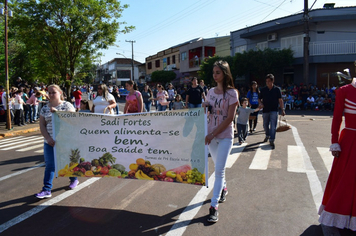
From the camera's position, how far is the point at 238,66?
28.8 m

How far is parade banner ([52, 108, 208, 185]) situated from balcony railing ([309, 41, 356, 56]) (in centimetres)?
2599

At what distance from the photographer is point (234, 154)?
307 inches

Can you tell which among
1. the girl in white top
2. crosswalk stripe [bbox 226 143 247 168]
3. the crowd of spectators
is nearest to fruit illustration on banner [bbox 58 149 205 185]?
crosswalk stripe [bbox 226 143 247 168]

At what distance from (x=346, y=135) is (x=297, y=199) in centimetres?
161

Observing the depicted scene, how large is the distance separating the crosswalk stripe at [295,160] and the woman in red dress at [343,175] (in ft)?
9.33

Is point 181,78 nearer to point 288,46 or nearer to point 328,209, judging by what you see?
point 288,46

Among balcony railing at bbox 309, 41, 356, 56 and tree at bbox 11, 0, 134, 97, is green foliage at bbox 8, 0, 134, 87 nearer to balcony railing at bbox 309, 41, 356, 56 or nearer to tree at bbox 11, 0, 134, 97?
tree at bbox 11, 0, 134, 97

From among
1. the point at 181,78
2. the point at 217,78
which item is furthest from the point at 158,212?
the point at 181,78

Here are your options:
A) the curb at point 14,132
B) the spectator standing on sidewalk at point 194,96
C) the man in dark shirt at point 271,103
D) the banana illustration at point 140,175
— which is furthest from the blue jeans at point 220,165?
the curb at point 14,132

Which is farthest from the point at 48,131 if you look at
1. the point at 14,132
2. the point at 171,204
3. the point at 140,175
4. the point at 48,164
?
the point at 14,132

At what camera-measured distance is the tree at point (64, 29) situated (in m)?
16.8

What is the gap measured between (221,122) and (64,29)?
16153 mm

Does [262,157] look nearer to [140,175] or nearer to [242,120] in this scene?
[242,120]

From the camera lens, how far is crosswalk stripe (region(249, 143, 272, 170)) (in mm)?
6592
